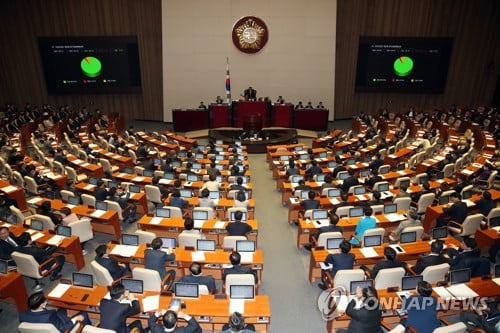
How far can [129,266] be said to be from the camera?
806cm

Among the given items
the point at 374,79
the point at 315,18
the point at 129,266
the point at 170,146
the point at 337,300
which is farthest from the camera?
the point at 374,79

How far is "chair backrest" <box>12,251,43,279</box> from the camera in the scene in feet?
24.1

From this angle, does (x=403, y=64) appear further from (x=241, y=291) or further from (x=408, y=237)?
(x=241, y=291)

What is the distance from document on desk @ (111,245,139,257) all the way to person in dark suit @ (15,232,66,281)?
1.47m

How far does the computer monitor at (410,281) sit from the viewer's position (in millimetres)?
6527

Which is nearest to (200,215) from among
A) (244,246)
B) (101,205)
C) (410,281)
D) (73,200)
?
(244,246)

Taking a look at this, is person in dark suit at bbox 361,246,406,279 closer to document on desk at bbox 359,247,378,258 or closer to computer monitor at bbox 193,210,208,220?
document on desk at bbox 359,247,378,258

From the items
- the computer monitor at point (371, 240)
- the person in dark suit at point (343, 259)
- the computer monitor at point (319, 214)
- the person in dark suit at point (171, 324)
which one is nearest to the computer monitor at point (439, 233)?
the computer monitor at point (371, 240)

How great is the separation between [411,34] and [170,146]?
18.3 metres

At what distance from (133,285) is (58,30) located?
22.9 meters

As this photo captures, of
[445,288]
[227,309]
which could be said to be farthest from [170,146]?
[445,288]

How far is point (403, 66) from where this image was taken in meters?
24.4

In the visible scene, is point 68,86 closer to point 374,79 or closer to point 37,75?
point 37,75

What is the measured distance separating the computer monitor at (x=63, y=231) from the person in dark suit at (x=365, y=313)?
6672 mm
